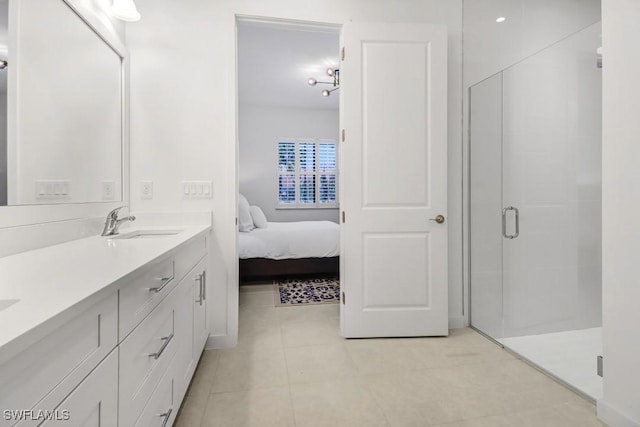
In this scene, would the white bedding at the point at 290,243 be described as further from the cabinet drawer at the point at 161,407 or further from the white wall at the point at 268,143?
the cabinet drawer at the point at 161,407

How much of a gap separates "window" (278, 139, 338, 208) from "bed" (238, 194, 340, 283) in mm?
2329

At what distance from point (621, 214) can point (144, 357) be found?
77.4 inches

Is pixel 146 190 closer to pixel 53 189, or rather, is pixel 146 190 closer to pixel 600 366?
pixel 53 189

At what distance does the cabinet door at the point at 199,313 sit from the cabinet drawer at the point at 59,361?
1.00 meters

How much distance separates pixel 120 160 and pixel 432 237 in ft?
7.30

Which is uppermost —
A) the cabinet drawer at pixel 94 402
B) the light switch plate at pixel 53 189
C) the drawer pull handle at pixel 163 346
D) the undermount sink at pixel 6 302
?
the light switch plate at pixel 53 189

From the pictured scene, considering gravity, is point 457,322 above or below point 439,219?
below

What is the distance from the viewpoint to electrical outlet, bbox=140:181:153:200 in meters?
2.15

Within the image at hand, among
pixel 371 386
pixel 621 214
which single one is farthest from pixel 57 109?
pixel 621 214

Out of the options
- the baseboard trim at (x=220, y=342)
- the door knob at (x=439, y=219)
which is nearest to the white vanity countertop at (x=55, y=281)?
the baseboard trim at (x=220, y=342)

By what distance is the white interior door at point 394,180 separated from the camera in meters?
2.29

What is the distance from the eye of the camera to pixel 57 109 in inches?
58.2

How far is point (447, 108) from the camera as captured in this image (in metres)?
2.47

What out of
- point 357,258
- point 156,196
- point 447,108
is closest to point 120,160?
A: point 156,196
